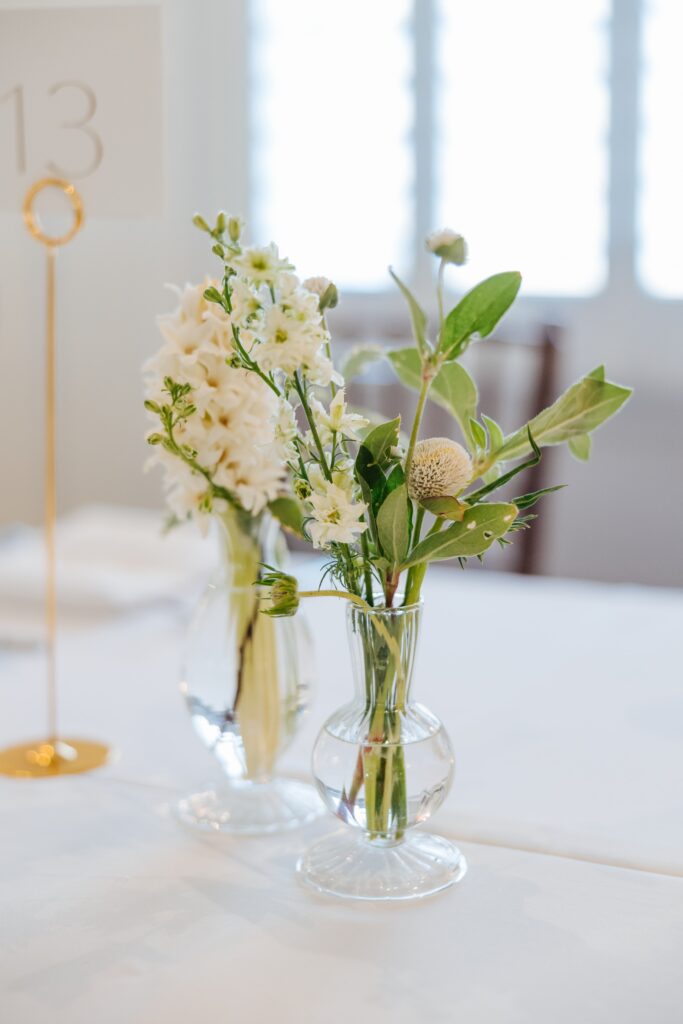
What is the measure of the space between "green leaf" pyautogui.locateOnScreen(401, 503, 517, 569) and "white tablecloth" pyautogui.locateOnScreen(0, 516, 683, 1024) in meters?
0.21

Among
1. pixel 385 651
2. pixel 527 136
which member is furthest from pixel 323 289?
pixel 527 136

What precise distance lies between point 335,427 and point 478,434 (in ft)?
0.31

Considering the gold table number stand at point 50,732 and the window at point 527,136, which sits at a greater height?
the window at point 527,136

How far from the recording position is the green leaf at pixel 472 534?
2.21ft

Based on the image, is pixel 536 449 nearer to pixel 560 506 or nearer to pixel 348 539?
pixel 348 539

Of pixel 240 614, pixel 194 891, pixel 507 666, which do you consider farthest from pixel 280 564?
pixel 507 666

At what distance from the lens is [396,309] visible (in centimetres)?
303

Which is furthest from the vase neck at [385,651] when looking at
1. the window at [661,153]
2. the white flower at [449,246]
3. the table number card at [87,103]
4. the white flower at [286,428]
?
the window at [661,153]

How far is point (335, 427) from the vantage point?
0.69 meters

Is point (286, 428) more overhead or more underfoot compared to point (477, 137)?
more underfoot

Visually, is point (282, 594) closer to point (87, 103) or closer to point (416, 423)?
point (416, 423)

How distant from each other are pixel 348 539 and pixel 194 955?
0.80ft

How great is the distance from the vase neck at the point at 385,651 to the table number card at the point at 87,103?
0.47 meters

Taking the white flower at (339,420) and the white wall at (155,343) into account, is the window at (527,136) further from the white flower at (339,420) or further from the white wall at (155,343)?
the white flower at (339,420)
